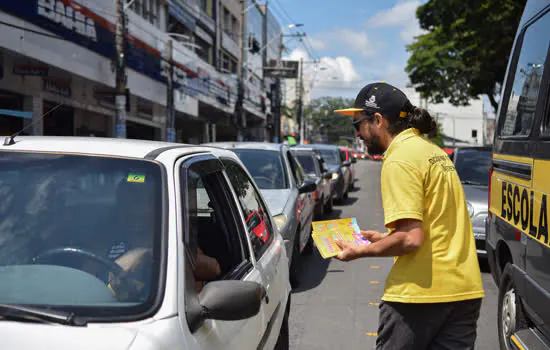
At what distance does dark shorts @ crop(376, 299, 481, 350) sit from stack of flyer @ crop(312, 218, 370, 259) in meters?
0.38

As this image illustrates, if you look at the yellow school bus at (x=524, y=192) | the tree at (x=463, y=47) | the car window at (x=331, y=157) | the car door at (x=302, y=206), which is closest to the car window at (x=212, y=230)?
the yellow school bus at (x=524, y=192)

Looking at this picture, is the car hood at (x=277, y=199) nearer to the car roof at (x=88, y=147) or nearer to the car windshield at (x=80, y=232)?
the car roof at (x=88, y=147)

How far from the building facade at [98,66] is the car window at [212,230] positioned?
9.65 feet

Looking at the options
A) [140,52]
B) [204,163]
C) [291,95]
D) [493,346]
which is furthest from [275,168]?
[291,95]

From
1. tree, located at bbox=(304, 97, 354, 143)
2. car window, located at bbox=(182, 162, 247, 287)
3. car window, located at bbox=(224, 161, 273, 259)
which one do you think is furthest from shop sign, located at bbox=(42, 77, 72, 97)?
tree, located at bbox=(304, 97, 354, 143)

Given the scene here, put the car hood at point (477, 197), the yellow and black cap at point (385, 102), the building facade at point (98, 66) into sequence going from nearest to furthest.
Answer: the yellow and black cap at point (385, 102), the car hood at point (477, 197), the building facade at point (98, 66)

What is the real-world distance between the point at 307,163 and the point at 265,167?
5.36 m

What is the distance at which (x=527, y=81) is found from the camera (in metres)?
4.32

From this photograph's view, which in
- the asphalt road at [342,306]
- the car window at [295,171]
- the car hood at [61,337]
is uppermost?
the car window at [295,171]

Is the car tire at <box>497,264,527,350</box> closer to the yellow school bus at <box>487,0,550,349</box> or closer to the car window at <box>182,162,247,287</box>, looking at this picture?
the yellow school bus at <box>487,0,550,349</box>

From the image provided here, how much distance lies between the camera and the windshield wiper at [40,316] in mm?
1894

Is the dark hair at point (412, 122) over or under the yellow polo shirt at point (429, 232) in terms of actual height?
over

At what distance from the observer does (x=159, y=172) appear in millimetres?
2443


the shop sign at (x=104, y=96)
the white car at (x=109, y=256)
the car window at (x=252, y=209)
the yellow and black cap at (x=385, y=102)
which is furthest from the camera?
the shop sign at (x=104, y=96)
